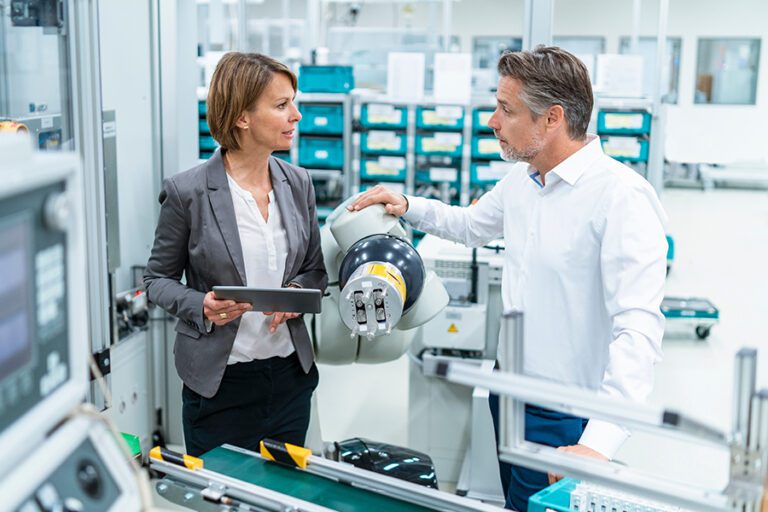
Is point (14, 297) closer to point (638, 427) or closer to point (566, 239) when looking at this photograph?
point (638, 427)

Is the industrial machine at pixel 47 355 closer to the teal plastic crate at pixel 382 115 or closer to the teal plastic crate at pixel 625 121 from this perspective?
the teal plastic crate at pixel 382 115

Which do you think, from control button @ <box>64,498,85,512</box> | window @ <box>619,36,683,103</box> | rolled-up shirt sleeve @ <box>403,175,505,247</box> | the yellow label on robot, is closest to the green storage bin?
rolled-up shirt sleeve @ <box>403,175,505,247</box>

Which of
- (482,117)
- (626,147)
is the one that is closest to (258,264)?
(482,117)

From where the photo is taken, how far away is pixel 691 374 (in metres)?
5.02

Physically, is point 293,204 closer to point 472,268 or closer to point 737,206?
point 472,268

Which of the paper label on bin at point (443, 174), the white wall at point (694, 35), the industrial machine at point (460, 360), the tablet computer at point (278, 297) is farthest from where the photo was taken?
the white wall at point (694, 35)

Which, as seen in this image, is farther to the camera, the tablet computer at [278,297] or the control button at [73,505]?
the tablet computer at [278,297]

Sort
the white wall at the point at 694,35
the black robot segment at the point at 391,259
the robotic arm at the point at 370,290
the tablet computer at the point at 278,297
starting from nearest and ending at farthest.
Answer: the tablet computer at the point at 278,297, the robotic arm at the point at 370,290, the black robot segment at the point at 391,259, the white wall at the point at 694,35

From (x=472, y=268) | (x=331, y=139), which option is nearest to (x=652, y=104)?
(x=331, y=139)

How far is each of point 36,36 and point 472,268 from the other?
179 cm

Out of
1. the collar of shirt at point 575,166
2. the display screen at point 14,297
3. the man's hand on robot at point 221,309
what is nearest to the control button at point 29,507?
the display screen at point 14,297

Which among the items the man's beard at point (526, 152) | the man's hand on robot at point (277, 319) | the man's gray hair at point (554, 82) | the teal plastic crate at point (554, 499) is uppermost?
the man's gray hair at point (554, 82)

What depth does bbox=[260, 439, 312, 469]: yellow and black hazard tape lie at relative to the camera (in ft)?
5.55

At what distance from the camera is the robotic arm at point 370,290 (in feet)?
5.98
